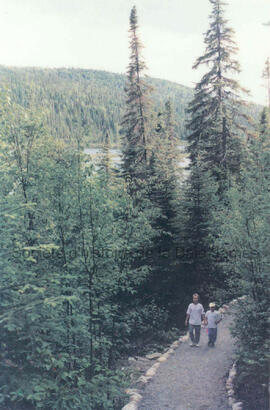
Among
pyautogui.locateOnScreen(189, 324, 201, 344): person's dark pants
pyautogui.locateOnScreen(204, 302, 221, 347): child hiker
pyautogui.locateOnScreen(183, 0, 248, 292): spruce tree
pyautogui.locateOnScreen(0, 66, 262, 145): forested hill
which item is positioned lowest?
pyautogui.locateOnScreen(189, 324, 201, 344): person's dark pants

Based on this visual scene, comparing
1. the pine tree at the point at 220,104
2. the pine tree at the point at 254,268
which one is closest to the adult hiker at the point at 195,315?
the pine tree at the point at 254,268

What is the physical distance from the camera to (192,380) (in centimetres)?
1101

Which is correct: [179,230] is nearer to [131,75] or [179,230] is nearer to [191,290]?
[191,290]

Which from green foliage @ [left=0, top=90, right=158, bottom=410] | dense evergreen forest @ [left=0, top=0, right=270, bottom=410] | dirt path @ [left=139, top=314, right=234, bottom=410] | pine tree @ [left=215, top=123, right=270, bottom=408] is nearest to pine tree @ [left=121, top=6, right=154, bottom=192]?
dense evergreen forest @ [left=0, top=0, right=270, bottom=410]

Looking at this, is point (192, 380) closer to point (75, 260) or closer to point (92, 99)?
point (75, 260)

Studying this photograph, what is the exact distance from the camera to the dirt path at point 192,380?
9.75 m

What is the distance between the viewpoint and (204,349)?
13.1 meters

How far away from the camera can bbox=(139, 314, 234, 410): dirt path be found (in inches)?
384

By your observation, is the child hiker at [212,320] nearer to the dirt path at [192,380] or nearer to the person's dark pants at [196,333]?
the person's dark pants at [196,333]

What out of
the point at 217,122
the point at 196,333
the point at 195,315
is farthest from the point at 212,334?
the point at 217,122

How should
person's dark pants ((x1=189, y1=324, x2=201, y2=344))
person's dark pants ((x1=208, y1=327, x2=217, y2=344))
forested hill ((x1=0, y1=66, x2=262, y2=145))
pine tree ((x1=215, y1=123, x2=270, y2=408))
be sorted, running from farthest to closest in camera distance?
1. forested hill ((x1=0, y1=66, x2=262, y2=145))
2. person's dark pants ((x1=189, y1=324, x2=201, y2=344))
3. person's dark pants ((x1=208, y1=327, x2=217, y2=344))
4. pine tree ((x1=215, y1=123, x2=270, y2=408))

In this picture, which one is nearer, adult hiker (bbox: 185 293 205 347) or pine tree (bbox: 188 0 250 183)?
adult hiker (bbox: 185 293 205 347)

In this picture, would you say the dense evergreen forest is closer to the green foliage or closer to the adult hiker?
the green foliage

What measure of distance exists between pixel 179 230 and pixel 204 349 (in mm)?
5858
